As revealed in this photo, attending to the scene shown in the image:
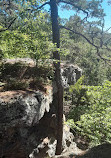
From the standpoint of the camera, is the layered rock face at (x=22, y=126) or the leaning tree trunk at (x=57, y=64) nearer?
the layered rock face at (x=22, y=126)

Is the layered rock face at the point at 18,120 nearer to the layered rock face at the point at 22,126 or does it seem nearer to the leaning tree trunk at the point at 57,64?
the layered rock face at the point at 22,126

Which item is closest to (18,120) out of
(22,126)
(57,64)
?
(22,126)

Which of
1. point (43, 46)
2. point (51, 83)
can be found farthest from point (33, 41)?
point (51, 83)

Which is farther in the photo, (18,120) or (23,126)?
(23,126)

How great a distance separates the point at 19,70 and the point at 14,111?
3079mm

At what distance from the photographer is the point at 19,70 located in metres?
6.38

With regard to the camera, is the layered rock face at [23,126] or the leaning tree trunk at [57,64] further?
the leaning tree trunk at [57,64]

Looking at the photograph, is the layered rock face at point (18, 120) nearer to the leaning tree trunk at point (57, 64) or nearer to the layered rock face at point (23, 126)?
the layered rock face at point (23, 126)

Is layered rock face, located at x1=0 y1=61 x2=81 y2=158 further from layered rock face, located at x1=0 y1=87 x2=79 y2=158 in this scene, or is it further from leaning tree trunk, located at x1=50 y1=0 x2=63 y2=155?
leaning tree trunk, located at x1=50 y1=0 x2=63 y2=155

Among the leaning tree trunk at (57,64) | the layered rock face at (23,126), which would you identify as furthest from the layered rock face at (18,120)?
the leaning tree trunk at (57,64)

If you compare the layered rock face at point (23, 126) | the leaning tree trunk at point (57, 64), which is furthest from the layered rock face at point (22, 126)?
the leaning tree trunk at point (57, 64)

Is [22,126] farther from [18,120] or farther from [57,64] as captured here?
[57,64]

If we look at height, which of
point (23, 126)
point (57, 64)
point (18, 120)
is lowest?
point (23, 126)

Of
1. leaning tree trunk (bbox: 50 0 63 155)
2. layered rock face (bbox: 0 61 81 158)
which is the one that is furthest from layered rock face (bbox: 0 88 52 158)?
leaning tree trunk (bbox: 50 0 63 155)
